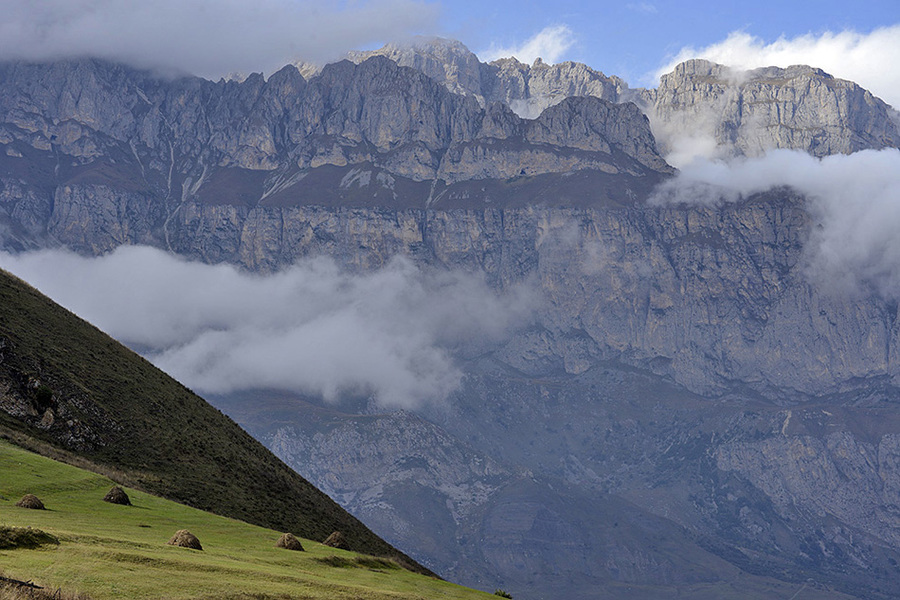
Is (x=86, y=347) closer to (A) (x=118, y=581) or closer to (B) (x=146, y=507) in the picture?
(B) (x=146, y=507)

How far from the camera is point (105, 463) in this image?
8462 cm

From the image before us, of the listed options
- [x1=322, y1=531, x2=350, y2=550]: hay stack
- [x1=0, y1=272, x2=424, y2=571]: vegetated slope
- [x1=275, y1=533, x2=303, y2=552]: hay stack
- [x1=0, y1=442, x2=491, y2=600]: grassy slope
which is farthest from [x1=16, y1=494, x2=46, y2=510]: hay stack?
[x1=322, y1=531, x2=350, y2=550]: hay stack

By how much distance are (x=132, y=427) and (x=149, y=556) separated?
57.3 m

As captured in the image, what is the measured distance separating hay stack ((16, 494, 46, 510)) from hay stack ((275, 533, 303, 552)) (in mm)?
14162

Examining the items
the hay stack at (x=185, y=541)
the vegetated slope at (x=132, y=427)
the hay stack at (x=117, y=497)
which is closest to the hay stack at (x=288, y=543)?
the hay stack at (x=185, y=541)

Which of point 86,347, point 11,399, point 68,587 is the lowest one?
point 68,587

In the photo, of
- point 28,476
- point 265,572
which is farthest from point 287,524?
point 265,572

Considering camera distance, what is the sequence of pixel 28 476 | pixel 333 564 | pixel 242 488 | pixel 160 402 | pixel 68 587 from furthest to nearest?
pixel 160 402
pixel 242 488
pixel 28 476
pixel 333 564
pixel 68 587

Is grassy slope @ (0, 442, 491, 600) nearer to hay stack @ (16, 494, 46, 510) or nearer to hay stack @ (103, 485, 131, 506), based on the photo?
hay stack @ (16, 494, 46, 510)

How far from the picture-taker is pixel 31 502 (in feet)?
175

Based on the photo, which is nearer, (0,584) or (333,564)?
(0,584)

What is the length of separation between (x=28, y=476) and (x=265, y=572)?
89.6 ft

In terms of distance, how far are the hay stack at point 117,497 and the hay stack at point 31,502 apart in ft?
31.2

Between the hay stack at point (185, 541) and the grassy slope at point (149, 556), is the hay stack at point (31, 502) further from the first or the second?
the hay stack at point (185, 541)
